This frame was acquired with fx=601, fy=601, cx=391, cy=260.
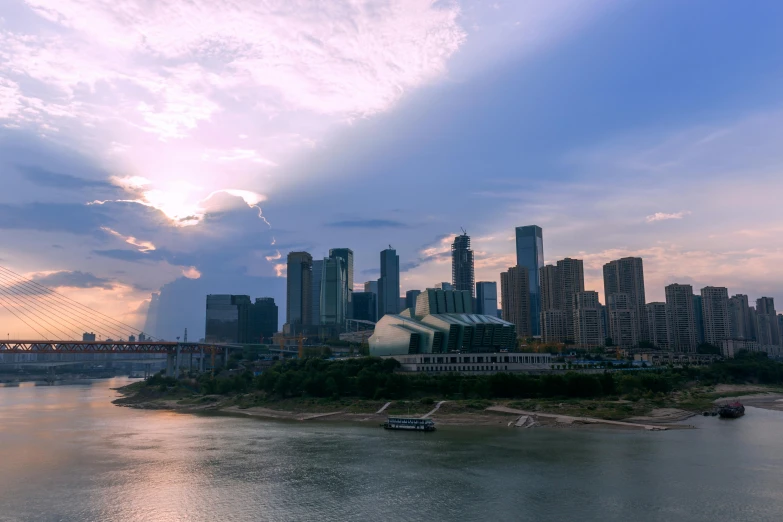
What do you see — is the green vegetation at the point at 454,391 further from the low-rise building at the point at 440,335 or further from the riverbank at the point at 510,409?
the low-rise building at the point at 440,335

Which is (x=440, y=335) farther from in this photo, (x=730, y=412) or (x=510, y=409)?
(x=730, y=412)

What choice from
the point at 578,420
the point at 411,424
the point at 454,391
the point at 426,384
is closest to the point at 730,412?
the point at 578,420

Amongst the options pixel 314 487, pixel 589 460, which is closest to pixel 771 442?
pixel 589 460

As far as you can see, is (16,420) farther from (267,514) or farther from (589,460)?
(589,460)

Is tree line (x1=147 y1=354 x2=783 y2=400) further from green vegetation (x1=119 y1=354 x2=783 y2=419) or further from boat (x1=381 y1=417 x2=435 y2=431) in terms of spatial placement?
boat (x1=381 y1=417 x2=435 y2=431)

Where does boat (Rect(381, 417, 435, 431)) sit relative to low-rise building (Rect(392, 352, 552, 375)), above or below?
below

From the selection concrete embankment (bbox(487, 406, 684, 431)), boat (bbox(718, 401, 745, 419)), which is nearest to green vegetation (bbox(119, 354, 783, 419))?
concrete embankment (bbox(487, 406, 684, 431))
